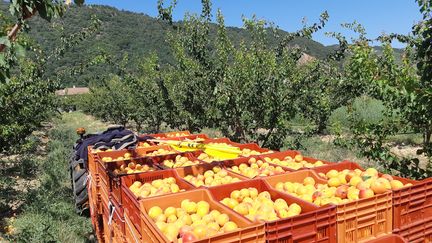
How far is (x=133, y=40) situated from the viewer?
214 feet

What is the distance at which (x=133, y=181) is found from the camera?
3.57m

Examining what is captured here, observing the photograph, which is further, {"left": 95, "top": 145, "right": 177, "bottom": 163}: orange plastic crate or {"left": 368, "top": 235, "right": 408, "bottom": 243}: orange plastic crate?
{"left": 95, "top": 145, "right": 177, "bottom": 163}: orange plastic crate

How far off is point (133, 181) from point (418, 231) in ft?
7.93

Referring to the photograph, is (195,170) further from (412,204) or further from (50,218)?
(50,218)

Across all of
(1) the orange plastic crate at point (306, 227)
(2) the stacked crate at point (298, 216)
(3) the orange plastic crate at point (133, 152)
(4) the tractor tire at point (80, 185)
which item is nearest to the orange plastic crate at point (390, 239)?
(2) the stacked crate at point (298, 216)

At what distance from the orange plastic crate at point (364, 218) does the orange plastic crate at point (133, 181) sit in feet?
4.35

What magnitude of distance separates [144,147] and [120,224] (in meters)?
2.44

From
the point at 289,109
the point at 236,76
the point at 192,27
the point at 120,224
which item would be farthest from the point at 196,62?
the point at 120,224

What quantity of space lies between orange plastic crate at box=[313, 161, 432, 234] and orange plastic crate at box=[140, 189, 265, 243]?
1.14m

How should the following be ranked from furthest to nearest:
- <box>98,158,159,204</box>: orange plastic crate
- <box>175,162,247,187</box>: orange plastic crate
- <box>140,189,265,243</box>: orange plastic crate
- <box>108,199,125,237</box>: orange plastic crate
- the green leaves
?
<box>175,162,247,187</box>: orange plastic crate, <box>98,158,159,204</box>: orange plastic crate, <box>108,199,125,237</box>: orange plastic crate, <box>140,189,265,243</box>: orange plastic crate, the green leaves

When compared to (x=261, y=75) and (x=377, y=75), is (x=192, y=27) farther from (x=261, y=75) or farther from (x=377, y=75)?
(x=377, y=75)

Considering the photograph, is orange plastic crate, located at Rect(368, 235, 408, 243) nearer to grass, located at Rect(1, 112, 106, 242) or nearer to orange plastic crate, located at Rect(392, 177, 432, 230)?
orange plastic crate, located at Rect(392, 177, 432, 230)

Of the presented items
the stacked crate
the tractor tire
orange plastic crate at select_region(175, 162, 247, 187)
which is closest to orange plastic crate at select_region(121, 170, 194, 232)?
the stacked crate

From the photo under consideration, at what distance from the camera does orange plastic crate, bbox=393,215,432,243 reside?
2666mm
